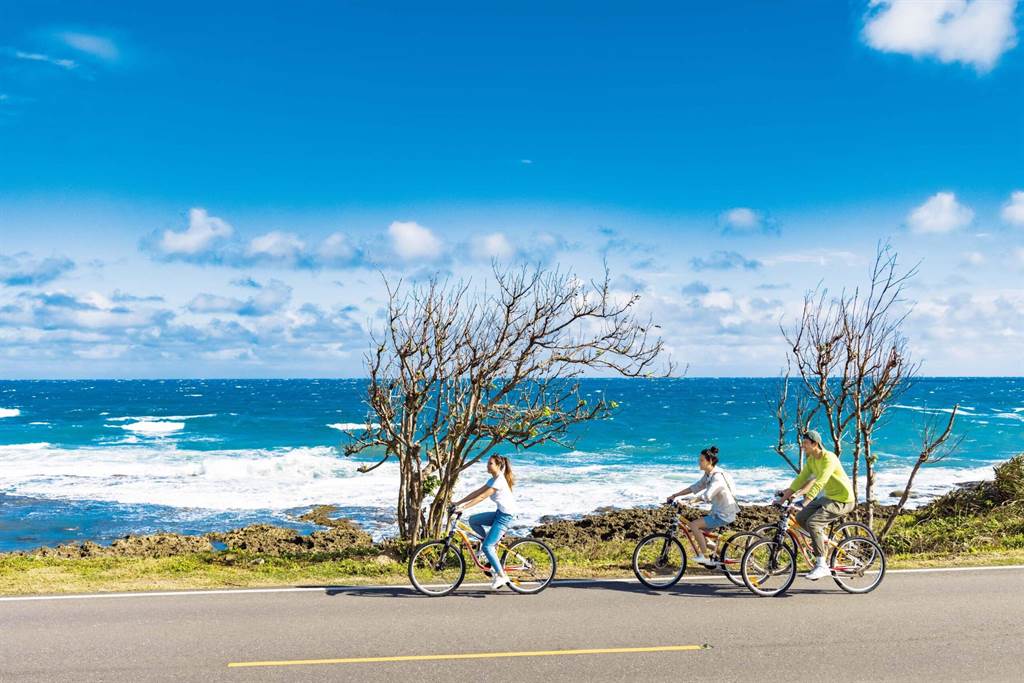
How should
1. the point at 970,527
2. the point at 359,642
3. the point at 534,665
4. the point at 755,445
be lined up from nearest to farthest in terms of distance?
the point at 534,665
the point at 359,642
the point at 970,527
the point at 755,445

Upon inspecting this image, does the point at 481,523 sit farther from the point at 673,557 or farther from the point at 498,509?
Result: the point at 673,557

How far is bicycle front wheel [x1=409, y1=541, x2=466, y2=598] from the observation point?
1092 centimetres

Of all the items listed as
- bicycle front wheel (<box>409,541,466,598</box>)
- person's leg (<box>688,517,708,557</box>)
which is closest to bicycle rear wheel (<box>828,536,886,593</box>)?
person's leg (<box>688,517,708,557</box>)

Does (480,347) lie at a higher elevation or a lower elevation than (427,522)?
higher

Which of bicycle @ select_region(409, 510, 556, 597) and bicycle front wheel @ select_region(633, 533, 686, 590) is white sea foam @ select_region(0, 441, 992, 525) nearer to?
bicycle front wheel @ select_region(633, 533, 686, 590)

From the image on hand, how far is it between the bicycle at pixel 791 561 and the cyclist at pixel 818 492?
133 millimetres

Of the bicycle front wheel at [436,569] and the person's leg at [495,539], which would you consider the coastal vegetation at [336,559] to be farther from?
the person's leg at [495,539]

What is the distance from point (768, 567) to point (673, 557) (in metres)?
1.22

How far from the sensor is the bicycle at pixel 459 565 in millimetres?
10953

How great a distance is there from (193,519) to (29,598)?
19.0 m

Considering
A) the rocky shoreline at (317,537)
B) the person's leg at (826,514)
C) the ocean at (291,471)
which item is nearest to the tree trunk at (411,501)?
the ocean at (291,471)

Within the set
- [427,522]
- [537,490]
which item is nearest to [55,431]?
[537,490]

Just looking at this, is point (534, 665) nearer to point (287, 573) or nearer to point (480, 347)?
point (287, 573)

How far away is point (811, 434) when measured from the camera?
1095 centimetres
